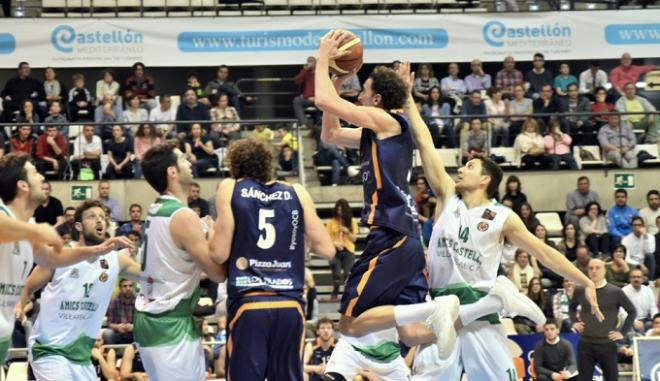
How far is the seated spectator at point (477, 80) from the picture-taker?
22891 millimetres

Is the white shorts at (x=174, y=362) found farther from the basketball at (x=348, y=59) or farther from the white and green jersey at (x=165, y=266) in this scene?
the basketball at (x=348, y=59)

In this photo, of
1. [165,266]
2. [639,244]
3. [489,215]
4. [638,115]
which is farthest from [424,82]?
[165,266]

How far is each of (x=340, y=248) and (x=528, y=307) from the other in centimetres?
950

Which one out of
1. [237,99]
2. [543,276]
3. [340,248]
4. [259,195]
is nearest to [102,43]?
[237,99]

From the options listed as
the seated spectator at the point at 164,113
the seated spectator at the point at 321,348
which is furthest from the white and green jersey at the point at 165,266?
the seated spectator at the point at 164,113

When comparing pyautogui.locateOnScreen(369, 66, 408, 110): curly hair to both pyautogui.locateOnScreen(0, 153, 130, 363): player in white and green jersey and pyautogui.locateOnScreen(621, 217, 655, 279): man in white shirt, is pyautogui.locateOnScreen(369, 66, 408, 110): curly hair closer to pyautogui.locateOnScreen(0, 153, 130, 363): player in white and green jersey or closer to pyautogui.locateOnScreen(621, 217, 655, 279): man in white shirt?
pyautogui.locateOnScreen(0, 153, 130, 363): player in white and green jersey

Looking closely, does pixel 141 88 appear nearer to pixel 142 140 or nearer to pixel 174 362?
pixel 142 140

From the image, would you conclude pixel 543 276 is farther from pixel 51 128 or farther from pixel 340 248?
pixel 51 128

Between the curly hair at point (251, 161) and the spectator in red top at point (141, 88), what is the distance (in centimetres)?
1376

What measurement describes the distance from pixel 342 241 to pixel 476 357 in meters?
9.50

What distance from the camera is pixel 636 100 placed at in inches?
889

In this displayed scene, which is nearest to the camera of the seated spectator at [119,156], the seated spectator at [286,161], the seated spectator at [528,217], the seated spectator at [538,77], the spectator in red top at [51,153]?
the seated spectator at [528,217]

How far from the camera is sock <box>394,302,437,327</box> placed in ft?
28.7

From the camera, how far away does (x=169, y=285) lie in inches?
330
